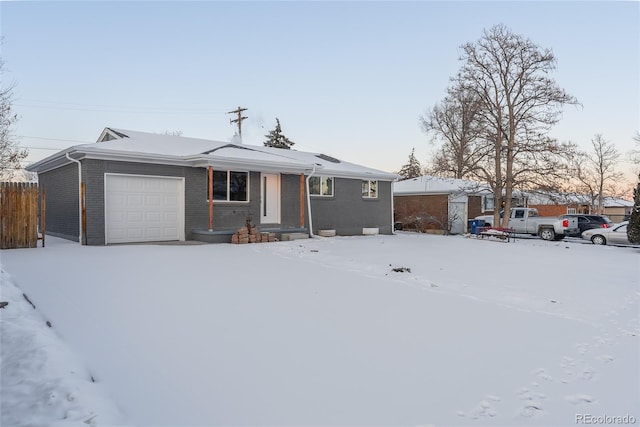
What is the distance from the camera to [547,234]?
71.4 ft

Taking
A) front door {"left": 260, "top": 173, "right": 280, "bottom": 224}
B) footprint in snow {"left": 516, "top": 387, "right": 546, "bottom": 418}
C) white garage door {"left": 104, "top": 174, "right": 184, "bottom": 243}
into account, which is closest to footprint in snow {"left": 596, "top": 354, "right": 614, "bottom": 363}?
footprint in snow {"left": 516, "top": 387, "right": 546, "bottom": 418}

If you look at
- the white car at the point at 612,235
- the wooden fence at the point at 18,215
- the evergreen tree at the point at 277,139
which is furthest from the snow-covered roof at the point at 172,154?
the evergreen tree at the point at 277,139

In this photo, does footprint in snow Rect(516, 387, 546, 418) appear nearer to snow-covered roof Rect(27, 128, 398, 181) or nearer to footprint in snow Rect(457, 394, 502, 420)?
footprint in snow Rect(457, 394, 502, 420)

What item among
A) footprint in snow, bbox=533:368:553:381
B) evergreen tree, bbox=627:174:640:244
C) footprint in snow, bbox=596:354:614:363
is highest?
evergreen tree, bbox=627:174:640:244

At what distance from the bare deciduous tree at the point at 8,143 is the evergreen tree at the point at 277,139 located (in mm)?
23606

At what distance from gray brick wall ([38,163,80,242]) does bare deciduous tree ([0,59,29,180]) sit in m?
6.10

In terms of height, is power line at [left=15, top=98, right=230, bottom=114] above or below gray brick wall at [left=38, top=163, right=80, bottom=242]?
above

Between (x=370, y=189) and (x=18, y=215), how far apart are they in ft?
47.6

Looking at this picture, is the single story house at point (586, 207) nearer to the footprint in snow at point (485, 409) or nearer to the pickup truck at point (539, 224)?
the pickup truck at point (539, 224)

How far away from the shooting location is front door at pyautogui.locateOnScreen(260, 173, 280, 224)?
16.8 metres

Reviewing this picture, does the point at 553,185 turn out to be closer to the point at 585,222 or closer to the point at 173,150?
the point at 585,222

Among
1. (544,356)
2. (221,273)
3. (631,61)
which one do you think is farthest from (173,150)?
(631,61)

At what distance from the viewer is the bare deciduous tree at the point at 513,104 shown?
20.7 metres

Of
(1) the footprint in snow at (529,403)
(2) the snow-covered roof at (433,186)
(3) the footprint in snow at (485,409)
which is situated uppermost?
(2) the snow-covered roof at (433,186)
